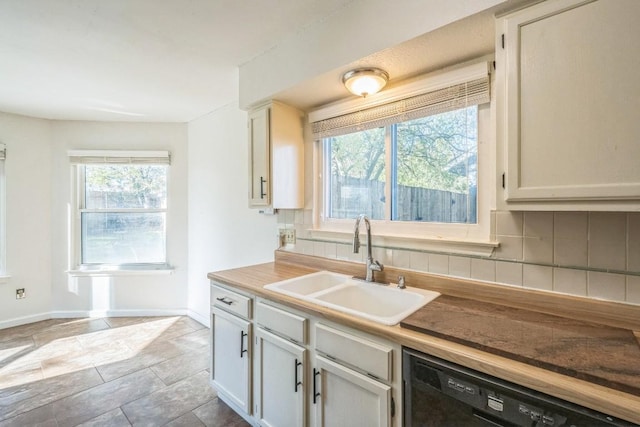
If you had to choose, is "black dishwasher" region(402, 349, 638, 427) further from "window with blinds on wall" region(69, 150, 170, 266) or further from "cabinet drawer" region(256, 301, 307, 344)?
"window with blinds on wall" region(69, 150, 170, 266)

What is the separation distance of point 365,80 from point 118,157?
3.21 metres

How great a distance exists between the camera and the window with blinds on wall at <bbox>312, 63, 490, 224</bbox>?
157cm

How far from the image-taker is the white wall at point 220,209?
2754 millimetres

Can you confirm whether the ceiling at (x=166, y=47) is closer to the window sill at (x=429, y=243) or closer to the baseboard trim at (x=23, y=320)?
the window sill at (x=429, y=243)

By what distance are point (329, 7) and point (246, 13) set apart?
1.45 feet

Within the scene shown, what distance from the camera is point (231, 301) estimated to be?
1811 mm

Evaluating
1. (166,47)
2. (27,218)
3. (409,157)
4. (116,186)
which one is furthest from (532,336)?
(27,218)

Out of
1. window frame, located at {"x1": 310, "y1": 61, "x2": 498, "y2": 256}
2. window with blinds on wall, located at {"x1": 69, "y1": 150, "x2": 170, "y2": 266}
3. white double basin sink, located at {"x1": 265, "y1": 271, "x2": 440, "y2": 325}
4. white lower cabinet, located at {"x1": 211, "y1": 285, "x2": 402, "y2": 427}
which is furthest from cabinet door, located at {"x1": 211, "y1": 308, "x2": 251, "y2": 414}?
window with blinds on wall, located at {"x1": 69, "y1": 150, "x2": 170, "y2": 266}

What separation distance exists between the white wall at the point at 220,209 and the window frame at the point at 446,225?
98 centimetres

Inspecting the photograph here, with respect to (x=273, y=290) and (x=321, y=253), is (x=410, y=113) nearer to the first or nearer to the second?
(x=321, y=253)

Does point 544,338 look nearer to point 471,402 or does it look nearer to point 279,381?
point 471,402

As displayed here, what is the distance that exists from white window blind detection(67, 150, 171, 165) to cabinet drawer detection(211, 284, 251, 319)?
7.45ft

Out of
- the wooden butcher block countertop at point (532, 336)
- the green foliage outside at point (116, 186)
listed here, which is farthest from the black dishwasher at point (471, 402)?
the green foliage outside at point (116, 186)

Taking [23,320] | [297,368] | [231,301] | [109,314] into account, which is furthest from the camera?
[109,314]
